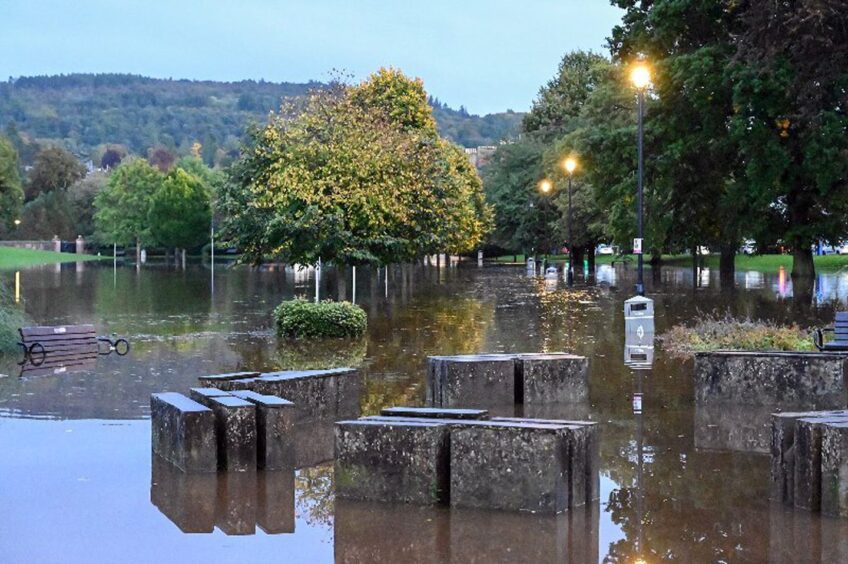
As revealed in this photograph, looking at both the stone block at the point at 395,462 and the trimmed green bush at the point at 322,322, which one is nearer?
the stone block at the point at 395,462

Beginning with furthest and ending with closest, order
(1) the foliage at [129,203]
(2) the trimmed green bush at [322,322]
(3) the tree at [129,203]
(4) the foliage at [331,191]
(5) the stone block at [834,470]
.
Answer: (1) the foliage at [129,203]
(3) the tree at [129,203]
(4) the foliage at [331,191]
(2) the trimmed green bush at [322,322]
(5) the stone block at [834,470]

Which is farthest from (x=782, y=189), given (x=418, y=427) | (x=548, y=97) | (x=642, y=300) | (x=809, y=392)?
(x=548, y=97)

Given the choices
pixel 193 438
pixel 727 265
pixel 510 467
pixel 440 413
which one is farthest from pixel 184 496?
pixel 727 265

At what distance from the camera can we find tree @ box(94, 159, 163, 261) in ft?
417

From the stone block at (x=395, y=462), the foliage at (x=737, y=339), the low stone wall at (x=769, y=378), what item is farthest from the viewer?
the foliage at (x=737, y=339)

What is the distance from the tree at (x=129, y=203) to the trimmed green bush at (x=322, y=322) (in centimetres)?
9924

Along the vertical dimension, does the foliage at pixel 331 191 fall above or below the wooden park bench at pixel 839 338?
above

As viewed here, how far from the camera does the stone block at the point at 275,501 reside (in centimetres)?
975

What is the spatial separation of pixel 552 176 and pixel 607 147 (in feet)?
103

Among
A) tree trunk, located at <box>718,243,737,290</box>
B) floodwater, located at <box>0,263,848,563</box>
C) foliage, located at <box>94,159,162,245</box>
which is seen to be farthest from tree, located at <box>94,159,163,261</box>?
floodwater, located at <box>0,263,848,563</box>

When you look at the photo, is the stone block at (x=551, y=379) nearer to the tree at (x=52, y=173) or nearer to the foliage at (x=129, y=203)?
the foliage at (x=129, y=203)

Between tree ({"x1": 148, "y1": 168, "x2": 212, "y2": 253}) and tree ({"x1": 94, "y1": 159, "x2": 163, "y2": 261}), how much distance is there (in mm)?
4474

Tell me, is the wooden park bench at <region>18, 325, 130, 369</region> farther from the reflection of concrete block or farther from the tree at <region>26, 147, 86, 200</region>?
the tree at <region>26, 147, 86, 200</region>

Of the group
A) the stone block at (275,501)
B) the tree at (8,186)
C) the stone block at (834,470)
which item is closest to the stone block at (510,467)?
the stone block at (275,501)
